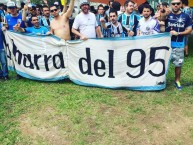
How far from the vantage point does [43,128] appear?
488cm

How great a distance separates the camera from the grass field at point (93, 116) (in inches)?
179

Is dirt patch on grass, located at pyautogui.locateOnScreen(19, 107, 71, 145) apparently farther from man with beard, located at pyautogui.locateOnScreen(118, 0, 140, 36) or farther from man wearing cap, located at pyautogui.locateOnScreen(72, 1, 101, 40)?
man with beard, located at pyautogui.locateOnScreen(118, 0, 140, 36)

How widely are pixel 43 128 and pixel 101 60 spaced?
213cm

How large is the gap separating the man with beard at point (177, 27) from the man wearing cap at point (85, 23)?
5.48 feet

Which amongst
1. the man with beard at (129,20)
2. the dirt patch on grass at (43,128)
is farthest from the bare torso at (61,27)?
the dirt patch on grass at (43,128)

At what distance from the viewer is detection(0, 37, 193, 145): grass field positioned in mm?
4539

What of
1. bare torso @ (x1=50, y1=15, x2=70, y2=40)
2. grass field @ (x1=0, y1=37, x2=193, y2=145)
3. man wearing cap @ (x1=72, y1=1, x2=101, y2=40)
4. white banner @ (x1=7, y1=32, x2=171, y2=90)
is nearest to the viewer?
grass field @ (x1=0, y1=37, x2=193, y2=145)

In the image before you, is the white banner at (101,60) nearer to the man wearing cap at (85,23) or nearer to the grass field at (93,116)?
the grass field at (93,116)

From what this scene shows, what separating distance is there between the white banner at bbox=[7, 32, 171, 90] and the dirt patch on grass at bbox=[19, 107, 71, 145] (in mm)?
1452

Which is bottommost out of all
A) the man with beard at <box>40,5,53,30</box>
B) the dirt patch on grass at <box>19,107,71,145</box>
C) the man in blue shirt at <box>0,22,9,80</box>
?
the dirt patch on grass at <box>19,107,71,145</box>

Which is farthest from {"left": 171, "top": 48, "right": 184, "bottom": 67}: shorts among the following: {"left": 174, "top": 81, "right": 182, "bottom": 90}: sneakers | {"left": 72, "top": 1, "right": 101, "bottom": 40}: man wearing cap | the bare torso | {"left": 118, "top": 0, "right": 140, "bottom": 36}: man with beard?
the bare torso

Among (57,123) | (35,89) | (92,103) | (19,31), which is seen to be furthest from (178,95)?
(19,31)

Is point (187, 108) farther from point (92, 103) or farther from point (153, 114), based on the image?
point (92, 103)

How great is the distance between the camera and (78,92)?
20.7 feet
